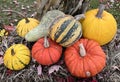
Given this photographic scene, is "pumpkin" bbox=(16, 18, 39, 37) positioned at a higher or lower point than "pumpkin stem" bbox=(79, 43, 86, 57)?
higher

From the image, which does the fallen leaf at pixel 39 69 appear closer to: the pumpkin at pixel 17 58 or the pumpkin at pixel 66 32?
the pumpkin at pixel 17 58

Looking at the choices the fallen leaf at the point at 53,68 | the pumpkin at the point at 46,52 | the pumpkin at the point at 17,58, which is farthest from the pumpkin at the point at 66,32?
the pumpkin at the point at 17,58

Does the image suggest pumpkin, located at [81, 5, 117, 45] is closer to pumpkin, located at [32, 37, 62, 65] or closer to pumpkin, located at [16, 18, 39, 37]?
pumpkin, located at [32, 37, 62, 65]

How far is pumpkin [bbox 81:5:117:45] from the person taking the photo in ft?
9.29

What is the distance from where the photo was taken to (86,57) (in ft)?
8.90

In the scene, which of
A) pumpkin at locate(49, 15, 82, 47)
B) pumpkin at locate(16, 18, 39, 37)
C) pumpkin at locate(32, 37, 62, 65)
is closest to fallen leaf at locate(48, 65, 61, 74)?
pumpkin at locate(32, 37, 62, 65)

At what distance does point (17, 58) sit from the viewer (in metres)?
2.82

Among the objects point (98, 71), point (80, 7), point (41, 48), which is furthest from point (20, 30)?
point (98, 71)

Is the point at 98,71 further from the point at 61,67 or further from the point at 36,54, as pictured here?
the point at 36,54

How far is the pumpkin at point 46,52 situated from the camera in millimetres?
2732

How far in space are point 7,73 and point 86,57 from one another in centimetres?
82

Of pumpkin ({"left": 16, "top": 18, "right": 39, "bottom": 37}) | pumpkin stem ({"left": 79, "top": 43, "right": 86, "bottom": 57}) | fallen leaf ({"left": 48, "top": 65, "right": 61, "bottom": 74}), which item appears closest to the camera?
pumpkin stem ({"left": 79, "top": 43, "right": 86, "bottom": 57})

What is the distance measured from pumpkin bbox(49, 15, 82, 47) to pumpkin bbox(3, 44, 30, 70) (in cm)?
32

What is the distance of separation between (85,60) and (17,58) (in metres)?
0.63
